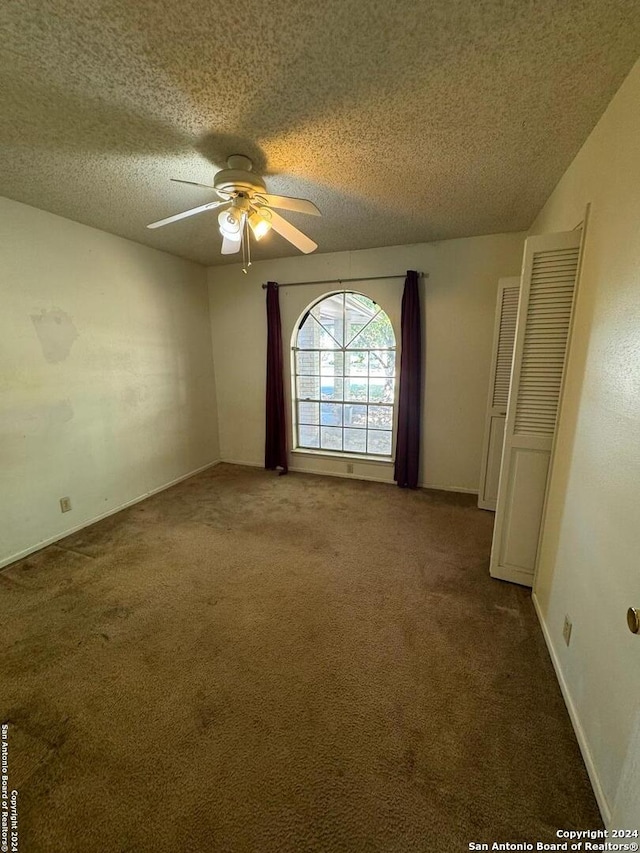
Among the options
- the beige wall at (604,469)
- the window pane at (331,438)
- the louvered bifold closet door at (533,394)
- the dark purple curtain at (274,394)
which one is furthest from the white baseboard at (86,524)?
the beige wall at (604,469)

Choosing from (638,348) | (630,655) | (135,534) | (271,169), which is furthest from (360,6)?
(135,534)

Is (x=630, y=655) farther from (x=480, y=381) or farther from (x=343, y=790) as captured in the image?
(x=480, y=381)

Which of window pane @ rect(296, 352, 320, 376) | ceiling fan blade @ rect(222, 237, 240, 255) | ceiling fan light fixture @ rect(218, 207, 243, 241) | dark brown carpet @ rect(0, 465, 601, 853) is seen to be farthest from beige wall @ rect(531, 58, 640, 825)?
window pane @ rect(296, 352, 320, 376)

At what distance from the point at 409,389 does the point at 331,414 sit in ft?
3.43

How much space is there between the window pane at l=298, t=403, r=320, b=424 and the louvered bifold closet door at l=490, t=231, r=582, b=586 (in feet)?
8.01

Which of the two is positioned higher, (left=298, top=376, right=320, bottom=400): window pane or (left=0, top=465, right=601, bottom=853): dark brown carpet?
(left=298, top=376, right=320, bottom=400): window pane

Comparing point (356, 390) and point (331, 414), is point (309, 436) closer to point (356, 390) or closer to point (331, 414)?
point (331, 414)

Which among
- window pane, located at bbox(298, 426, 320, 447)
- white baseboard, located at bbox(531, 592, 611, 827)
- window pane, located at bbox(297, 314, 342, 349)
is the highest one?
window pane, located at bbox(297, 314, 342, 349)

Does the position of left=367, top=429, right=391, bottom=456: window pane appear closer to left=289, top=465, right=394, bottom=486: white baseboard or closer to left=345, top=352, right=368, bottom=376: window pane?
left=289, top=465, right=394, bottom=486: white baseboard

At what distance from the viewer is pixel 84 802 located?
1118 millimetres

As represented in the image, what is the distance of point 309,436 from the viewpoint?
14.1 ft

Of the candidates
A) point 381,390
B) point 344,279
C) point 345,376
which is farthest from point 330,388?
point 344,279

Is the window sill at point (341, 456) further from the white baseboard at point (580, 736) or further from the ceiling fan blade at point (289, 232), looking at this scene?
the ceiling fan blade at point (289, 232)

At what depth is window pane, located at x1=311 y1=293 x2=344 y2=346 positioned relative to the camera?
3.82 metres
